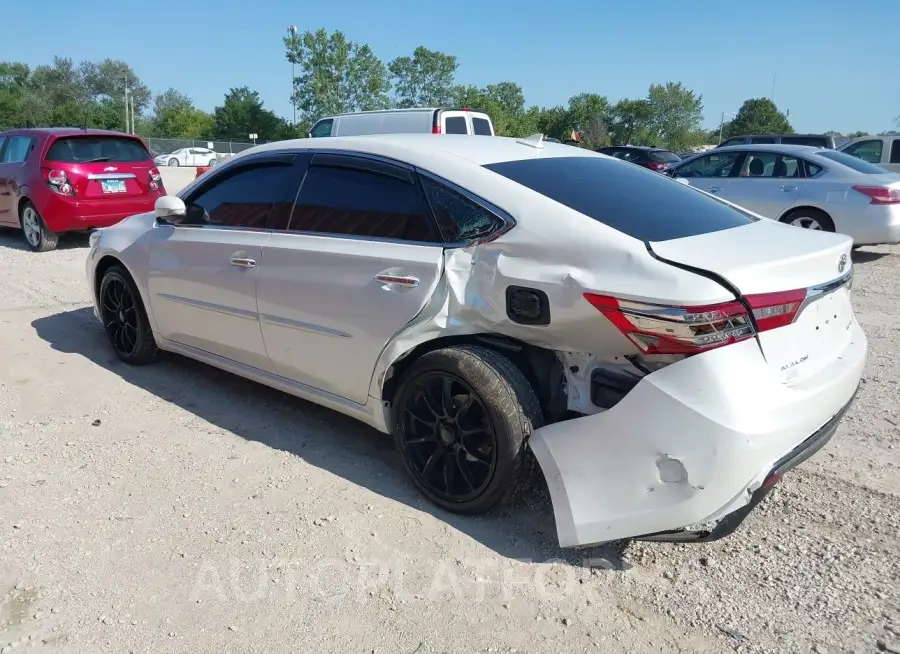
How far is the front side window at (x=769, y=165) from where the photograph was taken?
935cm

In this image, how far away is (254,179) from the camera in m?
4.10

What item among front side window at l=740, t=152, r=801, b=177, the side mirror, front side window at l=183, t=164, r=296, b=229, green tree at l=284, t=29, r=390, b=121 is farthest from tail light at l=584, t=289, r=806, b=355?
green tree at l=284, t=29, r=390, b=121

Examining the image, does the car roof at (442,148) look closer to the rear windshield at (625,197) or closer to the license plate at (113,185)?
the rear windshield at (625,197)

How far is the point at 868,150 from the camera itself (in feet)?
49.3

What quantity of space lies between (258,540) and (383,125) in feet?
43.3

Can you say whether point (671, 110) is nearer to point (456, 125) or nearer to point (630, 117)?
point (630, 117)

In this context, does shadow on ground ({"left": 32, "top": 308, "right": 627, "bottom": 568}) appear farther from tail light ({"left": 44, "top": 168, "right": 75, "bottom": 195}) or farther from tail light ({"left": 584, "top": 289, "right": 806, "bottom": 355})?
tail light ({"left": 44, "top": 168, "right": 75, "bottom": 195})

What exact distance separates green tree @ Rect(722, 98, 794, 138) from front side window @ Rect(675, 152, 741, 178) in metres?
68.9

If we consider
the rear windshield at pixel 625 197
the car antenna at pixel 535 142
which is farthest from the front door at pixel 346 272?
the car antenna at pixel 535 142

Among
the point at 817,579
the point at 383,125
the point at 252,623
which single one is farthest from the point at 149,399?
the point at 383,125

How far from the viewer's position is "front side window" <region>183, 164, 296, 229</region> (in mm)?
3898

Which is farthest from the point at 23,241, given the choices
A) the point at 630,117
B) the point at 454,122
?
the point at 630,117

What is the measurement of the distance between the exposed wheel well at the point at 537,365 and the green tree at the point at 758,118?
77694mm

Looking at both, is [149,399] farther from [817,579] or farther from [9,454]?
[817,579]
